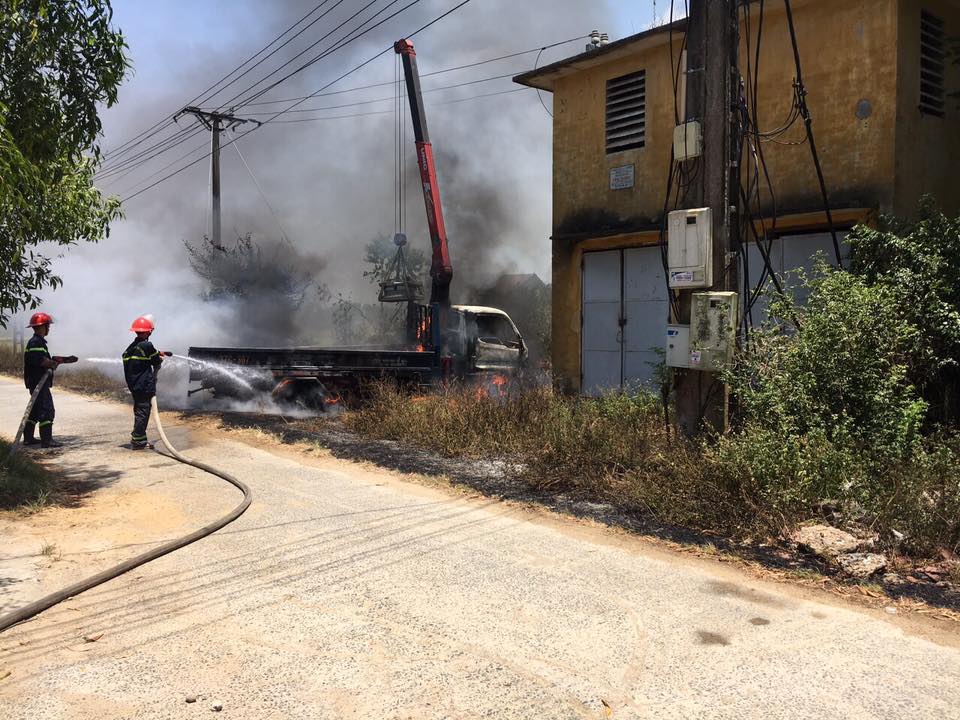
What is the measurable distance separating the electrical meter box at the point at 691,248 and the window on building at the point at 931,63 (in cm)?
465

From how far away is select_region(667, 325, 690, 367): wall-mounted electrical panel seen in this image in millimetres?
6305

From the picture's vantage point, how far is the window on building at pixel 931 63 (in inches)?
347

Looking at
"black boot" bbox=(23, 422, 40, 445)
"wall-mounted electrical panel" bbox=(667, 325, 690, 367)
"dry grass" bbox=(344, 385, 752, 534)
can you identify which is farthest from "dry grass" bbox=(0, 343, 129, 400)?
"wall-mounted electrical panel" bbox=(667, 325, 690, 367)

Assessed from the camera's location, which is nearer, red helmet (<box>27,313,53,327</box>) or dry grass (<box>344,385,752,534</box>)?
dry grass (<box>344,385,752,534</box>)

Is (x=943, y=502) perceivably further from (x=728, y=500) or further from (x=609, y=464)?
(x=609, y=464)

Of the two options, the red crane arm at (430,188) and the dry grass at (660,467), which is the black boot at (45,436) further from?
the red crane arm at (430,188)

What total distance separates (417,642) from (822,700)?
5.89ft

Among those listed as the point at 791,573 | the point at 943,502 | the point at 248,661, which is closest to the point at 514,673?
the point at 248,661

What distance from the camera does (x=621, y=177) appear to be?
11.1m

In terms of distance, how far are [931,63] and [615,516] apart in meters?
7.26

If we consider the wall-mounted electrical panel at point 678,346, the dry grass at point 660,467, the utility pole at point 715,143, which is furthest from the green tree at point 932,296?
the wall-mounted electrical panel at point 678,346

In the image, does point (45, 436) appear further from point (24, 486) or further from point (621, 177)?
point (621, 177)

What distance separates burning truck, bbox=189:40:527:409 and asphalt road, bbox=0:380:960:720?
18.8 ft

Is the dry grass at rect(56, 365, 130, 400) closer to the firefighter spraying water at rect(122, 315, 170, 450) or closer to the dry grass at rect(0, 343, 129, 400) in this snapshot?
the dry grass at rect(0, 343, 129, 400)
